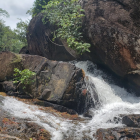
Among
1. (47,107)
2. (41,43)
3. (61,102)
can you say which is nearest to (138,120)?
(61,102)

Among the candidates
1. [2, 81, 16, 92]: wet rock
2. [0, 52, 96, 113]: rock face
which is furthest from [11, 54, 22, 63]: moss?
[2, 81, 16, 92]: wet rock

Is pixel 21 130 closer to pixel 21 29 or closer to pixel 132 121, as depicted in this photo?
pixel 132 121

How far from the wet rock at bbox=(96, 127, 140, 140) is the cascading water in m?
0.32

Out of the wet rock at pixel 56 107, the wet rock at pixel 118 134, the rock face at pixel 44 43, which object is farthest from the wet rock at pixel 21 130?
the rock face at pixel 44 43

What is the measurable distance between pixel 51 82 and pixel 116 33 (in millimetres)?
4438

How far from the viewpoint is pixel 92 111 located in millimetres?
7207

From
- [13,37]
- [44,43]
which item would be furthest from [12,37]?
[44,43]

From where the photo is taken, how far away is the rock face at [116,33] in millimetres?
7832

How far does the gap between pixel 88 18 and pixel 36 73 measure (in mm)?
4723

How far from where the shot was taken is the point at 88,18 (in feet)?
30.8

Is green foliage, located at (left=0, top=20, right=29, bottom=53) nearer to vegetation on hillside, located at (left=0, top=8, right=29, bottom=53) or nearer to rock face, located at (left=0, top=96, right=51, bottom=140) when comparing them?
vegetation on hillside, located at (left=0, top=8, right=29, bottom=53)

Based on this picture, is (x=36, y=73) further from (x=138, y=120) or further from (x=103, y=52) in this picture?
(x=138, y=120)

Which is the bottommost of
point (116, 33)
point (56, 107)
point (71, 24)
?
point (56, 107)

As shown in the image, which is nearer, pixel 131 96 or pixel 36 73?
pixel 36 73
